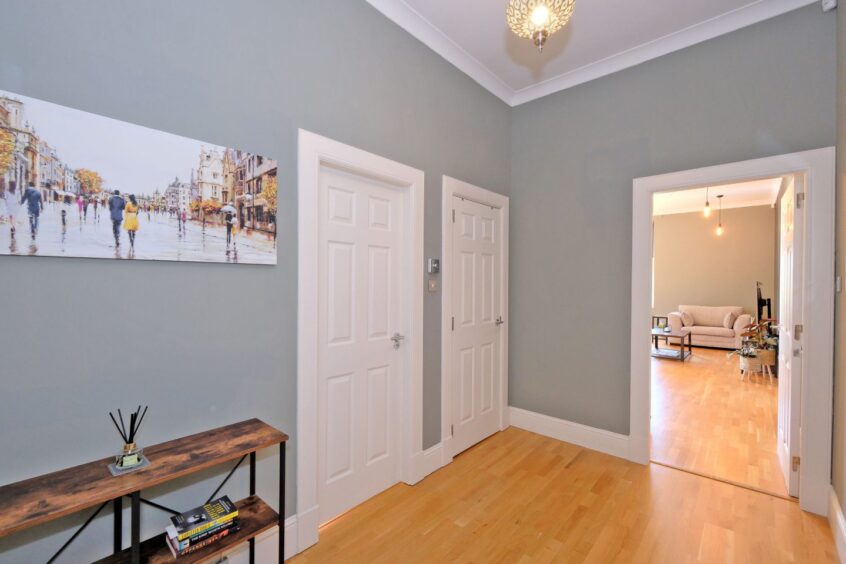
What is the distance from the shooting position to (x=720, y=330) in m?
7.85

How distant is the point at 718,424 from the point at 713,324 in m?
5.47

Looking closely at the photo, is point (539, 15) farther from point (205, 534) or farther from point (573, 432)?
point (573, 432)

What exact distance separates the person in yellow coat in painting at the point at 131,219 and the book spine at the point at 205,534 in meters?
1.14

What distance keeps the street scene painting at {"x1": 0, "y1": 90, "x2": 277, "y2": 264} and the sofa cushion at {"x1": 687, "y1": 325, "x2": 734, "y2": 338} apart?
360 inches

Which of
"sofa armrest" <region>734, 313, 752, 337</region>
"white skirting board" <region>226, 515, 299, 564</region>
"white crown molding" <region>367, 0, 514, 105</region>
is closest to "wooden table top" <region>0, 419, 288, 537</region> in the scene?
Result: "white skirting board" <region>226, 515, 299, 564</region>

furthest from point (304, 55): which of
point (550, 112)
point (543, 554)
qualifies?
point (543, 554)

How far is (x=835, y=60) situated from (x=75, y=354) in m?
4.27

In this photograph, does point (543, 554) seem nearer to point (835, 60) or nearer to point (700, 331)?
point (835, 60)

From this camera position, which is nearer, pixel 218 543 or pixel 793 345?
pixel 218 543

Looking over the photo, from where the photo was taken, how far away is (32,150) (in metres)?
1.30

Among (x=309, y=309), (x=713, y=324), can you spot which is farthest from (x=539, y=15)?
(x=713, y=324)

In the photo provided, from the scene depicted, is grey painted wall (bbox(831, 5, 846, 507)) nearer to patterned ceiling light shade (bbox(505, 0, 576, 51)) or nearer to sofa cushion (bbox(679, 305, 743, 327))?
patterned ceiling light shade (bbox(505, 0, 576, 51))

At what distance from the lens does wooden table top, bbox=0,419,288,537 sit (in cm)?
110

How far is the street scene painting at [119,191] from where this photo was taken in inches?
50.6
